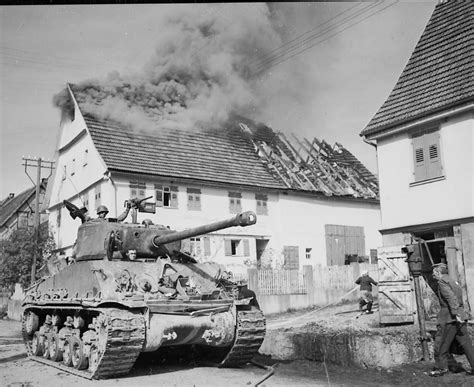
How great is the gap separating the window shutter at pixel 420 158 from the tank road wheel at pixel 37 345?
9.62 meters

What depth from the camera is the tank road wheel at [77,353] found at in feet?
32.3

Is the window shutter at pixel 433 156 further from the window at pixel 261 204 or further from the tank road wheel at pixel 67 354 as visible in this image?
the window at pixel 261 204

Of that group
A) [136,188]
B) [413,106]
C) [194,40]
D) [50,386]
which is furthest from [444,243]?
[136,188]

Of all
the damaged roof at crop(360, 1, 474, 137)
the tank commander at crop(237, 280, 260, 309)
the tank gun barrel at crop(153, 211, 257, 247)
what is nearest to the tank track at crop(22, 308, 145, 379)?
the tank gun barrel at crop(153, 211, 257, 247)

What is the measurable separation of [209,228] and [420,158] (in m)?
7.15

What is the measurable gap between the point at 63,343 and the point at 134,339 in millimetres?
2819

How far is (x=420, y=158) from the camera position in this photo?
1437 centimetres

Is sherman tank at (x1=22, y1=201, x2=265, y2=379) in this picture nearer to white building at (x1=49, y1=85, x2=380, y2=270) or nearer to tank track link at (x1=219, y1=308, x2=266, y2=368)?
tank track link at (x1=219, y1=308, x2=266, y2=368)

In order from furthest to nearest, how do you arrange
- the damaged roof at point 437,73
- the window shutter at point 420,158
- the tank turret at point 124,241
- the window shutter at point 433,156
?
the window shutter at point 420,158 → the window shutter at point 433,156 → the damaged roof at point 437,73 → the tank turret at point 124,241

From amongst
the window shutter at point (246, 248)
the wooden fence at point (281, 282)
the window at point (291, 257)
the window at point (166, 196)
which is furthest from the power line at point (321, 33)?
the window at point (291, 257)

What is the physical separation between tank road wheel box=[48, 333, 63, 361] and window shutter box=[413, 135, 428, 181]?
9247mm

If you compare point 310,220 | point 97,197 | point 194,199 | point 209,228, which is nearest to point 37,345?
point 209,228

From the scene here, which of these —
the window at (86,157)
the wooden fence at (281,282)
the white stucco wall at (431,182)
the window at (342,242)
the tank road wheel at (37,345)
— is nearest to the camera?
the tank road wheel at (37,345)

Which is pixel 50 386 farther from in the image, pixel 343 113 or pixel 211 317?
pixel 343 113
